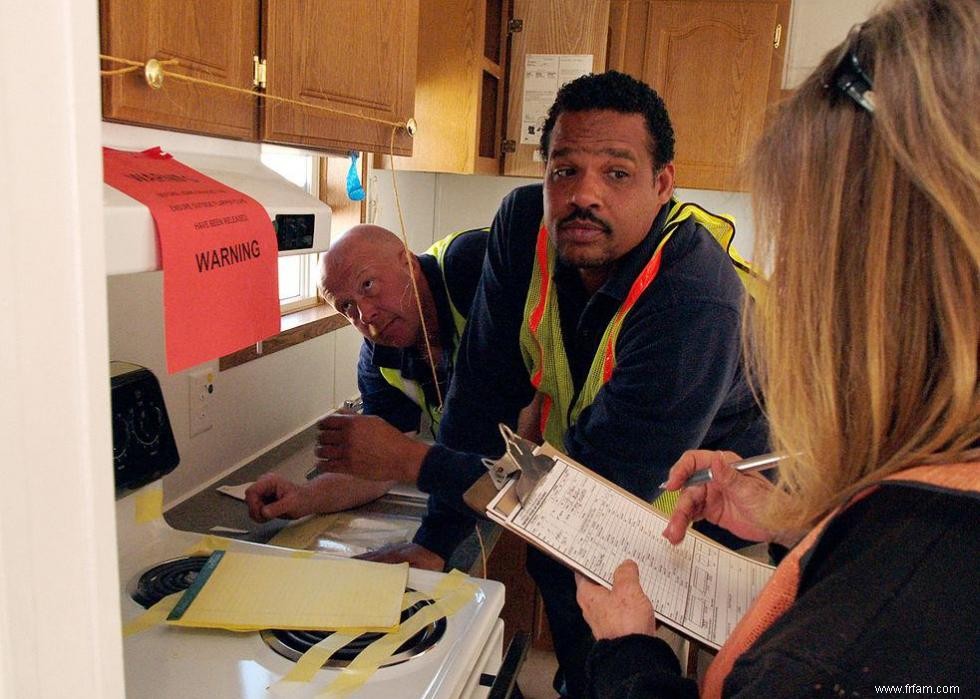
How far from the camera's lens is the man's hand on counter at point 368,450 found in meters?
1.36

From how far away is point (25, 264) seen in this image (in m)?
0.36

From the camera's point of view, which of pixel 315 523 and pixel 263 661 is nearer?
pixel 263 661

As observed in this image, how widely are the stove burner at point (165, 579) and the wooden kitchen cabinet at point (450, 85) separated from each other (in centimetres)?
145

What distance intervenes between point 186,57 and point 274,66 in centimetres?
17

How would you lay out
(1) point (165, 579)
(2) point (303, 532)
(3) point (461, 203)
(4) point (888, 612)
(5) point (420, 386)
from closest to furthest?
(4) point (888, 612) → (1) point (165, 579) → (2) point (303, 532) → (5) point (420, 386) → (3) point (461, 203)

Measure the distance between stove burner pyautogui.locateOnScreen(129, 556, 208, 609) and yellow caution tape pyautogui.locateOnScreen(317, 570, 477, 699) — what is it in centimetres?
30

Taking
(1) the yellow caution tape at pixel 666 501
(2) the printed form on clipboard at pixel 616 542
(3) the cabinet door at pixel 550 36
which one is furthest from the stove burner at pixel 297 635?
(3) the cabinet door at pixel 550 36

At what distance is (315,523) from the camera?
1379mm

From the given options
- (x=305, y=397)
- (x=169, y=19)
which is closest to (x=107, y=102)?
(x=169, y=19)

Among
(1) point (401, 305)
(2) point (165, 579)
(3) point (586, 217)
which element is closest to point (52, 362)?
(2) point (165, 579)

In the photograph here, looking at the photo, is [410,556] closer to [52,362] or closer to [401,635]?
[401,635]

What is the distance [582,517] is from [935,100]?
0.64 metres

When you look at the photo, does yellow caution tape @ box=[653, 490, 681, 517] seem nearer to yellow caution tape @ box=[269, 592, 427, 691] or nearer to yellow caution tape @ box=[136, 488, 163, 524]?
yellow caution tape @ box=[269, 592, 427, 691]

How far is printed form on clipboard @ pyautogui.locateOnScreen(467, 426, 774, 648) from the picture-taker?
0.90 m
